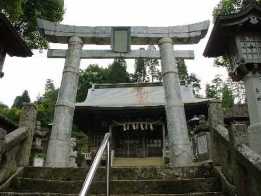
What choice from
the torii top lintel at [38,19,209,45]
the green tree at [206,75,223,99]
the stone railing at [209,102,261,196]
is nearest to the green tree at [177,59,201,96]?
the green tree at [206,75,223,99]

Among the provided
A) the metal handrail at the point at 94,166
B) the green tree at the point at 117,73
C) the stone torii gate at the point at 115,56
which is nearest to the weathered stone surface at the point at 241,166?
the metal handrail at the point at 94,166

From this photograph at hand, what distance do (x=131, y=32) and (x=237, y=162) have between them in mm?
6611

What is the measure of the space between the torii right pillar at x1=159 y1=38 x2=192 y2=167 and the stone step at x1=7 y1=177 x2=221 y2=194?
8.93 feet

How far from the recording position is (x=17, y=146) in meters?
6.48

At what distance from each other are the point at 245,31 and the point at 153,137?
44.7ft

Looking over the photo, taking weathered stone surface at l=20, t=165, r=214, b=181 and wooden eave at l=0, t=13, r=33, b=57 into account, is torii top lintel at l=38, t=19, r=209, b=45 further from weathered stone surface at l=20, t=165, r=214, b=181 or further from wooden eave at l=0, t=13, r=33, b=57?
weathered stone surface at l=20, t=165, r=214, b=181

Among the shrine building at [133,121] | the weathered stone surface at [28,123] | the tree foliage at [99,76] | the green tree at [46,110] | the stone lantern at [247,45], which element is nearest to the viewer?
the weathered stone surface at [28,123]

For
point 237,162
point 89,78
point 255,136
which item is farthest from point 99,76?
point 237,162

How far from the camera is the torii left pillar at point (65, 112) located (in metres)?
8.11

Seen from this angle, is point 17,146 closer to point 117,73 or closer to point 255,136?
point 255,136

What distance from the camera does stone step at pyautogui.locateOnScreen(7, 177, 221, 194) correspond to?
17.1 feet

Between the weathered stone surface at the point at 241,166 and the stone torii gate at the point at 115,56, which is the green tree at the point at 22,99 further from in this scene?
the weathered stone surface at the point at 241,166

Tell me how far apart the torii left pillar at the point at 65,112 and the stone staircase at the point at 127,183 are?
7.06ft

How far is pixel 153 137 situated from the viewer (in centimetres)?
2120
